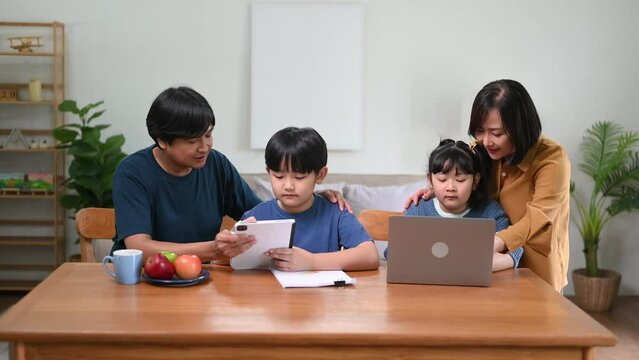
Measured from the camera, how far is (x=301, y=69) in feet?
14.6

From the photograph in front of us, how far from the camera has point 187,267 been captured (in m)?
1.87

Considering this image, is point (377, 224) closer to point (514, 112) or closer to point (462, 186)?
point (462, 186)

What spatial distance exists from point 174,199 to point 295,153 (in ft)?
1.47

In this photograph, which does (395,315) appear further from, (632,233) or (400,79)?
(632,233)

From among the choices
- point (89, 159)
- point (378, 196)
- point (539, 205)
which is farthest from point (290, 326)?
point (89, 159)

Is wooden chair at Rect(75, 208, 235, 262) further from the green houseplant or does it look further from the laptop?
the green houseplant

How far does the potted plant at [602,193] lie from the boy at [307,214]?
274 cm

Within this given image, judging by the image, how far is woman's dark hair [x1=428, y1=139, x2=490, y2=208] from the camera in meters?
2.19

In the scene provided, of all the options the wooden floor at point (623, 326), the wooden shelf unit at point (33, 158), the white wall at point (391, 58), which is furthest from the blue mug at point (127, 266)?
the wooden shelf unit at point (33, 158)

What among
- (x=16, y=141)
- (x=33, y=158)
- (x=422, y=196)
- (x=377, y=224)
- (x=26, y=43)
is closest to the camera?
(x=422, y=196)

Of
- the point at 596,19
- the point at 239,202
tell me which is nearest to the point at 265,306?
the point at 239,202

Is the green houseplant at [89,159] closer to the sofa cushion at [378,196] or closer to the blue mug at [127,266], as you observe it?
the sofa cushion at [378,196]

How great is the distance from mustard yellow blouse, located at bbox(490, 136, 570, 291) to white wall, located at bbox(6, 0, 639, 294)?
228cm

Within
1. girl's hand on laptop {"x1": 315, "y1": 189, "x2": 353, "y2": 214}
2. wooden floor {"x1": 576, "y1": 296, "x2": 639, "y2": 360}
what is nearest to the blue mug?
girl's hand on laptop {"x1": 315, "y1": 189, "x2": 353, "y2": 214}
